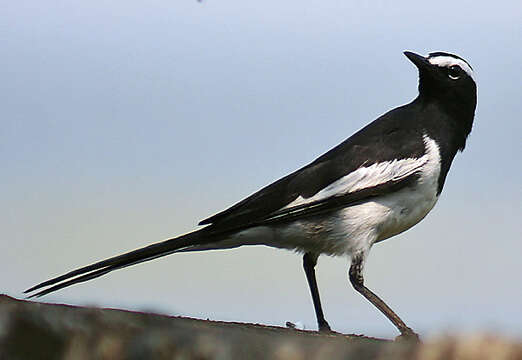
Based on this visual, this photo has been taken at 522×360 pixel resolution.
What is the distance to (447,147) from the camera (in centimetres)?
619

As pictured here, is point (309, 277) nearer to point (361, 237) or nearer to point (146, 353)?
point (361, 237)

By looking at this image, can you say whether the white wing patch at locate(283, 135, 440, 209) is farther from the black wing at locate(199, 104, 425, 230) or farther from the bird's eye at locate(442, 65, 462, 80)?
the bird's eye at locate(442, 65, 462, 80)

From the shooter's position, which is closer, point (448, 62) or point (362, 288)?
point (362, 288)

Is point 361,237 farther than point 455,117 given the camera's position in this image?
No

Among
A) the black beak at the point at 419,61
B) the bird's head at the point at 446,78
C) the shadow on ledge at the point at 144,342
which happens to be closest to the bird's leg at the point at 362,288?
the bird's head at the point at 446,78

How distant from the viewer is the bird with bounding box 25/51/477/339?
5816mm

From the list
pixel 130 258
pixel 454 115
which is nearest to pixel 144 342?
pixel 130 258

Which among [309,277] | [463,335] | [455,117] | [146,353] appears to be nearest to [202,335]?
[146,353]

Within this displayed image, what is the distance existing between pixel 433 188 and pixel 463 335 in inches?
159

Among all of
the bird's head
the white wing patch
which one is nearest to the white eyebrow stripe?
the bird's head

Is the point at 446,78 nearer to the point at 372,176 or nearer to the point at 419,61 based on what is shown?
the point at 419,61

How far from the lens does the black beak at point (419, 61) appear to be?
21.5 feet

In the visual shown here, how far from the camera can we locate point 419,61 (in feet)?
21.6

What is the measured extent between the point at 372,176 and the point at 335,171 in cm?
28
